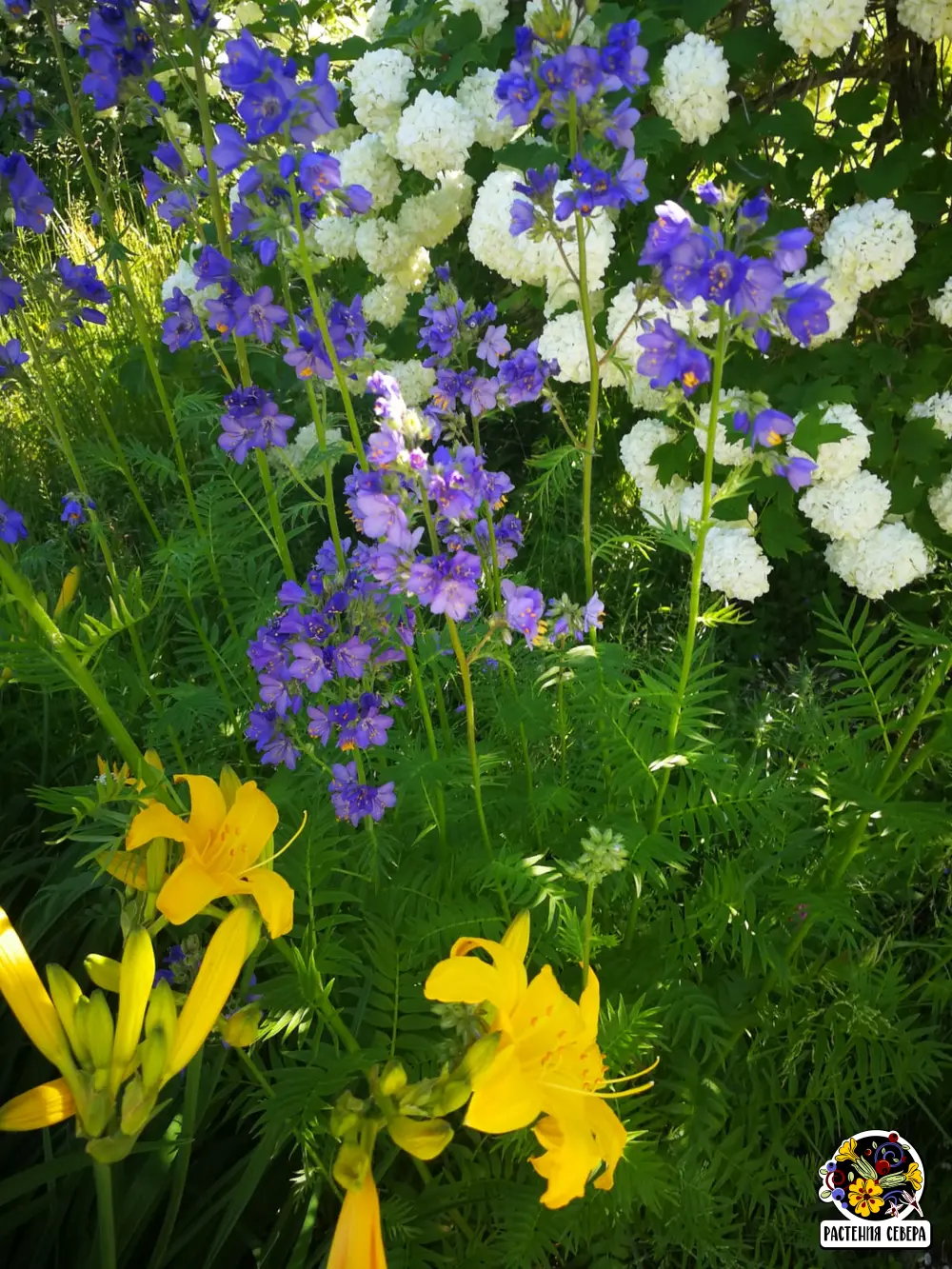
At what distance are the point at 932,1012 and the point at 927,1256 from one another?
47 cm

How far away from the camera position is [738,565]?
2.52m

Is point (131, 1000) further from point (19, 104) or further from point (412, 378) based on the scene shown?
point (412, 378)

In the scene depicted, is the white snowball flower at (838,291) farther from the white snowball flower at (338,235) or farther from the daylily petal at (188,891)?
the daylily petal at (188,891)

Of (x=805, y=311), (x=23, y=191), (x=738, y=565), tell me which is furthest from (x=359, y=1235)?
(x=738, y=565)

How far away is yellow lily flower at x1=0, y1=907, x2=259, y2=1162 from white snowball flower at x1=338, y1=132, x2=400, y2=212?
99.1 inches

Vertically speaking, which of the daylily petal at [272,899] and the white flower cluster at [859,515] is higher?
the white flower cluster at [859,515]

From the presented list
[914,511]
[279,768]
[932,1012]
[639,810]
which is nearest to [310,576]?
[279,768]

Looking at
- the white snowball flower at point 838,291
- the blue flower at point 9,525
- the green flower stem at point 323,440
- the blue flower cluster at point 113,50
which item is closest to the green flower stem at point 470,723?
the green flower stem at point 323,440

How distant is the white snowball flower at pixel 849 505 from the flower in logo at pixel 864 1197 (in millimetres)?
1516

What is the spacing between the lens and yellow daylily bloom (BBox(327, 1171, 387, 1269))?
767 mm

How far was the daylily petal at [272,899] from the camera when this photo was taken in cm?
94

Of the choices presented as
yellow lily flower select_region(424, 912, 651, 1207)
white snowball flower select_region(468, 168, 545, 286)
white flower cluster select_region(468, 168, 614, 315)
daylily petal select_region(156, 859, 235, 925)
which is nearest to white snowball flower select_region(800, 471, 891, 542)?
white flower cluster select_region(468, 168, 614, 315)

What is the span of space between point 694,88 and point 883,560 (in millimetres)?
1250

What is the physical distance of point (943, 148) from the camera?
262cm
